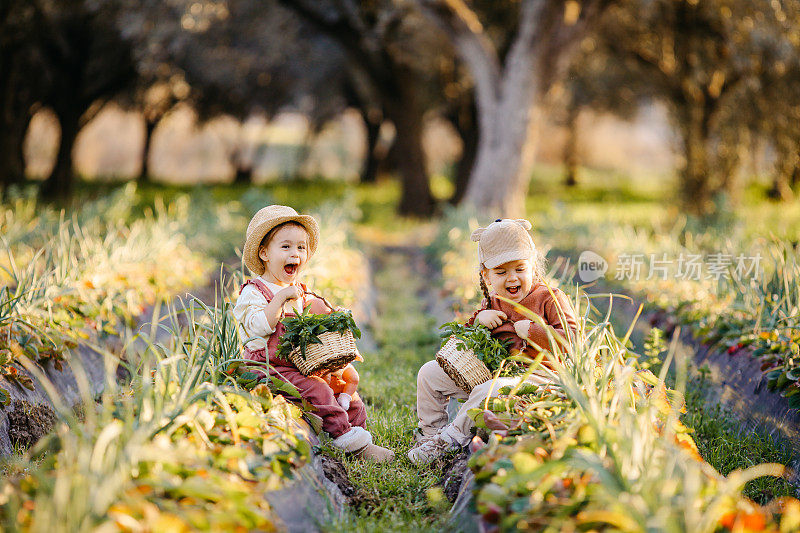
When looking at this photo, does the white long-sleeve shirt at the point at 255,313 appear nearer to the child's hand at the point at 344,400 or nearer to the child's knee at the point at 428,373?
the child's hand at the point at 344,400

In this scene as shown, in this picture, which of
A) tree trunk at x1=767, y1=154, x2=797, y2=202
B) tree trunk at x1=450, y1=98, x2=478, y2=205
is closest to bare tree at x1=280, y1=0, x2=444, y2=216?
Answer: tree trunk at x1=450, y1=98, x2=478, y2=205

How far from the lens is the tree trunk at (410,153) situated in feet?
48.1

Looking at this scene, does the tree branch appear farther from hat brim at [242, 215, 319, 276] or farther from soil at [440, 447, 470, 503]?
soil at [440, 447, 470, 503]

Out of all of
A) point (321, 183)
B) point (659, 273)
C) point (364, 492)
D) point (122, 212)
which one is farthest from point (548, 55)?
point (321, 183)

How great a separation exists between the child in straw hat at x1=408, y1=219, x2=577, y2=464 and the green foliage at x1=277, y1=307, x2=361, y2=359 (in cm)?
60

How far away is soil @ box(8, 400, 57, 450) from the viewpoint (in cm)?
359

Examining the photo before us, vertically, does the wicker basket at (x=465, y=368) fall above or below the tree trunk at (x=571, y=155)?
below

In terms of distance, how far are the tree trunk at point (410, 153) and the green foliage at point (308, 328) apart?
11.7m

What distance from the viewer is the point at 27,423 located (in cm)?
368

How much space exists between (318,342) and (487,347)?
0.85 metres

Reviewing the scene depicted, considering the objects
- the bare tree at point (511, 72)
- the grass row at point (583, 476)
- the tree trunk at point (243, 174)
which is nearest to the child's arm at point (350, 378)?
the grass row at point (583, 476)

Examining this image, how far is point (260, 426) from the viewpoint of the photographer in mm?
2818

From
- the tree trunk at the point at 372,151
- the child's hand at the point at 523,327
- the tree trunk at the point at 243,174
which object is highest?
the tree trunk at the point at 372,151

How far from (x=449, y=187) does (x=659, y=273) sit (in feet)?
57.9
